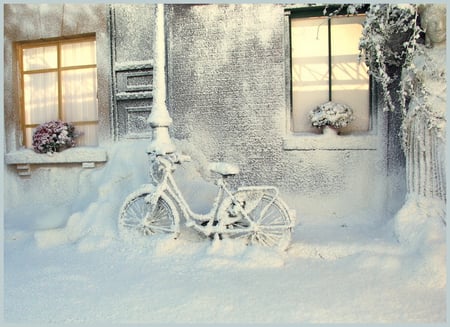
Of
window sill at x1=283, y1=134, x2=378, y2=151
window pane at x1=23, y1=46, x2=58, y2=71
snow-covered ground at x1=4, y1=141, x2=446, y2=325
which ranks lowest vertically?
snow-covered ground at x1=4, y1=141, x2=446, y2=325

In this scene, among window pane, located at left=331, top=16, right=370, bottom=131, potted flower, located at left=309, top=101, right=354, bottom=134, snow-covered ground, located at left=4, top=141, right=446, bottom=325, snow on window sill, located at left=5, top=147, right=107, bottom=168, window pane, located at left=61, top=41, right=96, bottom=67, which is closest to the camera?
snow-covered ground, located at left=4, top=141, right=446, bottom=325

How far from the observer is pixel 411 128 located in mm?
5289

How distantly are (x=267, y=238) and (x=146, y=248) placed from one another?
4.31ft

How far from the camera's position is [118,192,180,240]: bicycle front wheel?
5.34 m

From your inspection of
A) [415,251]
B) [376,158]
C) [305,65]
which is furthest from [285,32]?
[415,251]

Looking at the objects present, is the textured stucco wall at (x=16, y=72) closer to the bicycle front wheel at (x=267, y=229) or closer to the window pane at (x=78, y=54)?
the window pane at (x=78, y=54)

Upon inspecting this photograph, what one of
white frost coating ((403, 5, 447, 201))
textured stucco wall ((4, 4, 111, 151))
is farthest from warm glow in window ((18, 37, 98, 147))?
white frost coating ((403, 5, 447, 201))

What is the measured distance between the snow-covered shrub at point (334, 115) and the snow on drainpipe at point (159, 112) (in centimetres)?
200

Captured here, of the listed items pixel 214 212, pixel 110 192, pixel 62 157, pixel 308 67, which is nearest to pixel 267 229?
pixel 214 212

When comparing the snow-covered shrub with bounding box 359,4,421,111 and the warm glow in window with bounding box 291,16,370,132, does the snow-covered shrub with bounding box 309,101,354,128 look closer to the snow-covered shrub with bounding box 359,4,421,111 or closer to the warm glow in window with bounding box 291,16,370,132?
the warm glow in window with bounding box 291,16,370,132

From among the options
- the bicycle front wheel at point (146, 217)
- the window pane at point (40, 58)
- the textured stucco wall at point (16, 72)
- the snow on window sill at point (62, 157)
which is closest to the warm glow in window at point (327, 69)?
the bicycle front wheel at point (146, 217)

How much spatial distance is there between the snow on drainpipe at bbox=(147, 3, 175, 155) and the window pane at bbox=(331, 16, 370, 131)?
2385 mm

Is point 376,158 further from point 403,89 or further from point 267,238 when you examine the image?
point 267,238

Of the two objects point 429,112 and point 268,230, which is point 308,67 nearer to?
point 429,112
